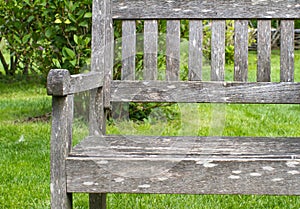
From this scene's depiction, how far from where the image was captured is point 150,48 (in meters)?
2.56

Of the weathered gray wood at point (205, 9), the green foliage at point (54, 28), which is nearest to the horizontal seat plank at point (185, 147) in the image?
the weathered gray wood at point (205, 9)

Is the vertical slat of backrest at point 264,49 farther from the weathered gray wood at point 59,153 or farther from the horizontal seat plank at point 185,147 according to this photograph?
the weathered gray wood at point 59,153

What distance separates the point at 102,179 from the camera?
1682 millimetres

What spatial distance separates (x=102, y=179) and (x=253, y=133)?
3.20 metres

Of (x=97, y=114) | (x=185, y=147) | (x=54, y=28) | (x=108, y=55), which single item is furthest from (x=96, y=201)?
(x=54, y=28)

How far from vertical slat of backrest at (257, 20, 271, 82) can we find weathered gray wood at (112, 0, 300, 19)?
54mm

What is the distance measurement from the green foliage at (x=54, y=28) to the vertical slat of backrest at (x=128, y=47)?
194cm

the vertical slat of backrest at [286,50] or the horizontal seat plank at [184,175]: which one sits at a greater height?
the vertical slat of backrest at [286,50]

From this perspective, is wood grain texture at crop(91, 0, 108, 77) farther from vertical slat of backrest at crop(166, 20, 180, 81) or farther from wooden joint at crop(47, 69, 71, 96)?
wooden joint at crop(47, 69, 71, 96)

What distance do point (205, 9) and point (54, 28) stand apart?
8.68 ft

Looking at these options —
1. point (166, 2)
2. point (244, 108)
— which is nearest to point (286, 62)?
point (166, 2)

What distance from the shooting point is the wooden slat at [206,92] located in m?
2.45

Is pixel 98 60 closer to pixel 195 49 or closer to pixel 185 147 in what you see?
pixel 195 49

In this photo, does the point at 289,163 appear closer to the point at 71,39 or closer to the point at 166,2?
the point at 166,2
